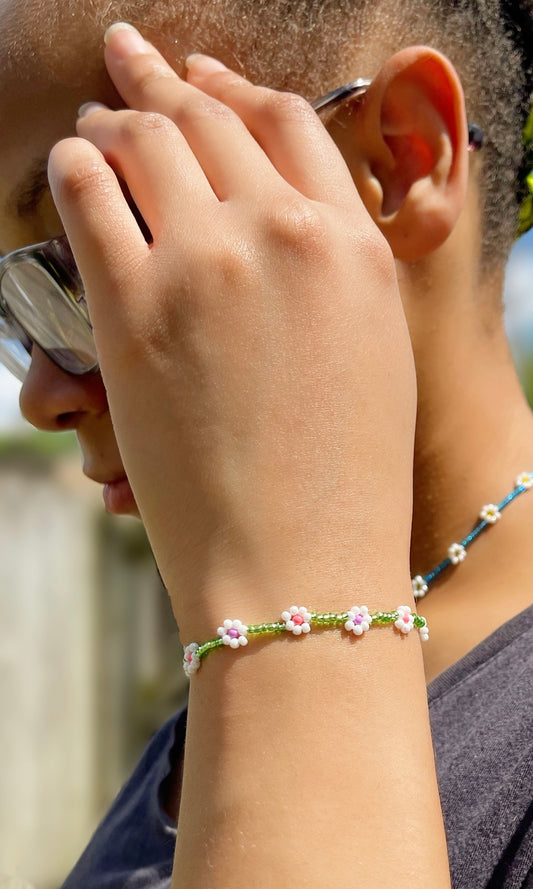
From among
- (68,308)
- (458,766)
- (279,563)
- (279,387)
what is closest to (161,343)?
(279,387)

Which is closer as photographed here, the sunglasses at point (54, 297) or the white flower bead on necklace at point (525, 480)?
→ the sunglasses at point (54, 297)

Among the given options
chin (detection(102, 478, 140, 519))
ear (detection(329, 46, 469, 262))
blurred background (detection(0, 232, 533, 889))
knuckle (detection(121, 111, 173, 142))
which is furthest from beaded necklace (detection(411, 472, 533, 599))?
blurred background (detection(0, 232, 533, 889))

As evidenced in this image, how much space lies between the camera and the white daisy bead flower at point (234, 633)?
3.57 ft

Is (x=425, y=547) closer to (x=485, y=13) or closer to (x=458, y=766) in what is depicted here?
(x=458, y=766)

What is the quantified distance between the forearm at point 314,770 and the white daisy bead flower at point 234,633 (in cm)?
1

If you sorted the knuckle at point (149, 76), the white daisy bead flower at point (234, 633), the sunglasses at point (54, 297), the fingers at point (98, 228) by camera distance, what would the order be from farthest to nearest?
the sunglasses at point (54, 297)
the knuckle at point (149, 76)
the fingers at point (98, 228)
the white daisy bead flower at point (234, 633)

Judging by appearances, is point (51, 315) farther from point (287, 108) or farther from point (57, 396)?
point (287, 108)

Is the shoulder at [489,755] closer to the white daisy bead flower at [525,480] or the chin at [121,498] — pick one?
the white daisy bead flower at [525,480]

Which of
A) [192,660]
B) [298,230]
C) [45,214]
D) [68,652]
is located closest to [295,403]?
[298,230]

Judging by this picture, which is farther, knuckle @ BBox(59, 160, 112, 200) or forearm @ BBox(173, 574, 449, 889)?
knuckle @ BBox(59, 160, 112, 200)

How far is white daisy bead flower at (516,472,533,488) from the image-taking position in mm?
1738

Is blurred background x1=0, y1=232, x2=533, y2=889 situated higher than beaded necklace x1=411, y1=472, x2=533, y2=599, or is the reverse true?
blurred background x1=0, y1=232, x2=533, y2=889

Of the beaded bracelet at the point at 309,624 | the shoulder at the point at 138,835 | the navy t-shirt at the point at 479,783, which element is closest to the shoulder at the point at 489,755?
the navy t-shirt at the point at 479,783

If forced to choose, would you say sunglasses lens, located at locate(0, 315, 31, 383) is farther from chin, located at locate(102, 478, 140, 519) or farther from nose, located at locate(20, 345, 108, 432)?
chin, located at locate(102, 478, 140, 519)
